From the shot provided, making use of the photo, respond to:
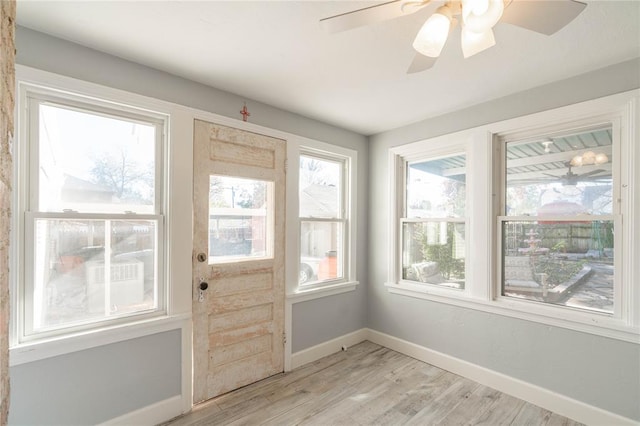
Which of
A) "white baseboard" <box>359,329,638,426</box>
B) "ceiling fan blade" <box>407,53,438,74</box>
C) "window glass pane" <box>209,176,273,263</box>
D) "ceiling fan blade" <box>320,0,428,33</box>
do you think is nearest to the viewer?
"ceiling fan blade" <box>320,0,428,33</box>

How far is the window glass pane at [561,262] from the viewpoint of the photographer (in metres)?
2.11

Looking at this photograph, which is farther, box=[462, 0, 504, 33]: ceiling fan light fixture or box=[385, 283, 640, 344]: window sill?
box=[385, 283, 640, 344]: window sill

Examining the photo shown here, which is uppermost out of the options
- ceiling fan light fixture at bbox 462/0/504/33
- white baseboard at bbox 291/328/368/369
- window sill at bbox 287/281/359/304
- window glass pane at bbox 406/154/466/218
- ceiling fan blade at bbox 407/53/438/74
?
ceiling fan blade at bbox 407/53/438/74

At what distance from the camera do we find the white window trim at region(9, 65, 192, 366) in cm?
160

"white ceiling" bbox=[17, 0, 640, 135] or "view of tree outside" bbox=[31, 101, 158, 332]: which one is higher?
"white ceiling" bbox=[17, 0, 640, 135]

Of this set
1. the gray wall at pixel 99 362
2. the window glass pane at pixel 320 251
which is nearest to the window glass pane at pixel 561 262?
the window glass pane at pixel 320 251

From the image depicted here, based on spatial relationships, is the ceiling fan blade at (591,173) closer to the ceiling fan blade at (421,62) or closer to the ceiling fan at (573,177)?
the ceiling fan at (573,177)

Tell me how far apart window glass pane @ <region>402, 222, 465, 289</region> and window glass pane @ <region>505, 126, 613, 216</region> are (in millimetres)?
553

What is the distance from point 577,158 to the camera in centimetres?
223

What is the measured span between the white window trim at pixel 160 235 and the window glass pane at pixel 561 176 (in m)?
2.71

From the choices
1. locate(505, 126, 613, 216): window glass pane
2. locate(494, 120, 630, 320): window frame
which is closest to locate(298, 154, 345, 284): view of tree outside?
locate(494, 120, 630, 320): window frame

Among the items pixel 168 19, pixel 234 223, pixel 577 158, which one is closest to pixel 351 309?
pixel 234 223

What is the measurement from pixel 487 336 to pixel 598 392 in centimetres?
73

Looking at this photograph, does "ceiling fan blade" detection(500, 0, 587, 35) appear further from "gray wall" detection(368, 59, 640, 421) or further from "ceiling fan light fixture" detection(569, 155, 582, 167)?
"ceiling fan light fixture" detection(569, 155, 582, 167)
